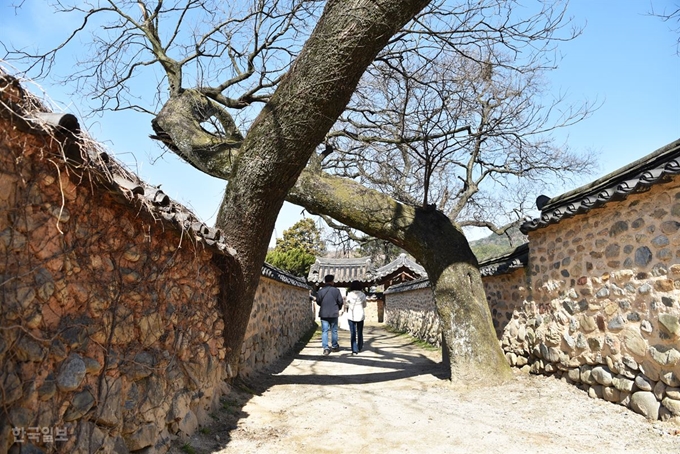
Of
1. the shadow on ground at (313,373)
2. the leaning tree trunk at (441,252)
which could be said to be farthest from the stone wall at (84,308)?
the leaning tree trunk at (441,252)

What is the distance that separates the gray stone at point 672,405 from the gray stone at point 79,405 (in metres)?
4.03

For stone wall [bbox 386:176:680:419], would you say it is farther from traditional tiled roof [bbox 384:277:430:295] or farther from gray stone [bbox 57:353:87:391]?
traditional tiled roof [bbox 384:277:430:295]

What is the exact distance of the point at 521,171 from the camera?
11227 millimetres

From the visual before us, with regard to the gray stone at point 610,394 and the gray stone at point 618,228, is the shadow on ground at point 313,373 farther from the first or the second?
the gray stone at point 618,228

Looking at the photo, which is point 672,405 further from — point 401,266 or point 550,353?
point 401,266

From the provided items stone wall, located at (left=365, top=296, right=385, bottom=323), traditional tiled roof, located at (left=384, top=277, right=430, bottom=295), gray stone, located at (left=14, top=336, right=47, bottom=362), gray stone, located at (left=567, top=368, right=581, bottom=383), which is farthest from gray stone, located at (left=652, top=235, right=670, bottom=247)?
stone wall, located at (left=365, top=296, right=385, bottom=323)

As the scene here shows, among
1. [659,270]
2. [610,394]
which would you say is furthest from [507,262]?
[659,270]

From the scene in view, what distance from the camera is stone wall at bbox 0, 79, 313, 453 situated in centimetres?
170

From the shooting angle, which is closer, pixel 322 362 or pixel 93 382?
pixel 93 382

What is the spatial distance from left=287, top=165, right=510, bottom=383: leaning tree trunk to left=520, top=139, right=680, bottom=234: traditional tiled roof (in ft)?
3.73

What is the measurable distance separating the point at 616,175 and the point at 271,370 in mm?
5027

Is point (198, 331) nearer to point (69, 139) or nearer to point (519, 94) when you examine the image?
point (69, 139)

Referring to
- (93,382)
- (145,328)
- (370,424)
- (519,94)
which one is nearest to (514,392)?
(370,424)

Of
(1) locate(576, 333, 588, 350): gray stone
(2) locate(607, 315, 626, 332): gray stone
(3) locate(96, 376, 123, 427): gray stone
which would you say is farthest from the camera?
(1) locate(576, 333, 588, 350): gray stone
